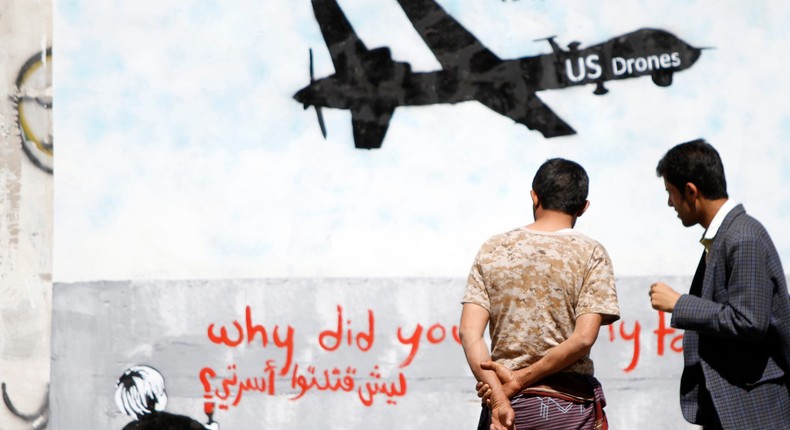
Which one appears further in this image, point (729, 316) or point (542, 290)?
point (542, 290)

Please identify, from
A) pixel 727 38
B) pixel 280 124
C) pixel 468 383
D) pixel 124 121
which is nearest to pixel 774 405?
pixel 468 383

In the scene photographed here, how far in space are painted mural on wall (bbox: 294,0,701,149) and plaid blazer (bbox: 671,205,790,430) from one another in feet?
6.86

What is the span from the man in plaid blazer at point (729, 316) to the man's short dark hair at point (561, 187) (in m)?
0.29

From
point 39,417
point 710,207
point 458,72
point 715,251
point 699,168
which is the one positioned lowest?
point 39,417

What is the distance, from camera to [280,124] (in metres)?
4.77

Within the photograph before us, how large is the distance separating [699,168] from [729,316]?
428 millimetres

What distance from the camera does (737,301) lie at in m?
2.63

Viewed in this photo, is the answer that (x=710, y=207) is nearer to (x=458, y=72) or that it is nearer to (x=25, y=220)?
(x=458, y=72)

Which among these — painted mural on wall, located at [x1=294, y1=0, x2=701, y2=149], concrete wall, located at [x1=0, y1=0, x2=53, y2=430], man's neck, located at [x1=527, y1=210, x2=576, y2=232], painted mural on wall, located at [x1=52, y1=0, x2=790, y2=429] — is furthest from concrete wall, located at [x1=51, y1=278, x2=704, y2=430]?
man's neck, located at [x1=527, y1=210, x2=576, y2=232]

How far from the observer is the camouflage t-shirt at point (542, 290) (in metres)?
2.88

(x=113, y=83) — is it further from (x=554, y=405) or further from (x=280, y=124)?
(x=554, y=405)

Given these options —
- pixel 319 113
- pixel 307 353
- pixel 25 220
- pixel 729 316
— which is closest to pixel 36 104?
pixel 25 220

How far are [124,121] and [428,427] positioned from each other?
2.08 meters

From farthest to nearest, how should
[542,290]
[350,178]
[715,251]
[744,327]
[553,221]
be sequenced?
[350,178]
[553,221]
[542,290]
[715,251]
[744,327]
